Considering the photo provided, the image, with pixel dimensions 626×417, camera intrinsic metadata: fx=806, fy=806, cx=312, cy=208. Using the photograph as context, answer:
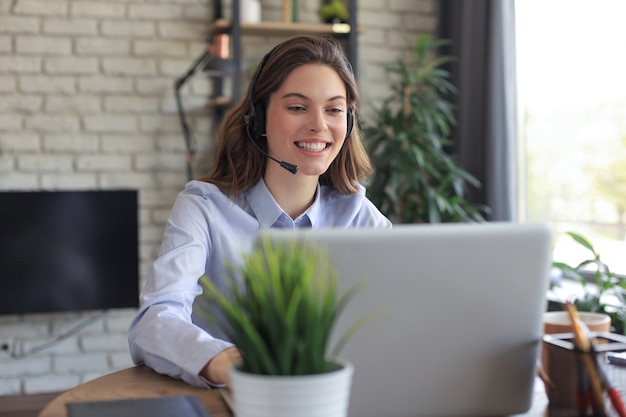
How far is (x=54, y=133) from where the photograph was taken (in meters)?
3.35

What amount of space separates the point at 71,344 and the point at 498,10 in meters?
2.29

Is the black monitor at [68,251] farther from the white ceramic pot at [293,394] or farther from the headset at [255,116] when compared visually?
the white ceramic pot at [293,394]

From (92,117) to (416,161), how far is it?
4.48 feet

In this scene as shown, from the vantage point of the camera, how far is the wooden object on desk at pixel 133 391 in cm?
116

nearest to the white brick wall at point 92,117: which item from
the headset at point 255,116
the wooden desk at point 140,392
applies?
the headset at point 255,116

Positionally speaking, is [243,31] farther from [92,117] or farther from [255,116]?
[255,116]

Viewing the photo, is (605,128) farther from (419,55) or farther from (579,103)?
(419,55)

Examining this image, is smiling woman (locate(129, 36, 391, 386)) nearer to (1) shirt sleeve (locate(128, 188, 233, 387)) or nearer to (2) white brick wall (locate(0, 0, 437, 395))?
(1) shirt sleeve (locate(128, 188, 233, 387))

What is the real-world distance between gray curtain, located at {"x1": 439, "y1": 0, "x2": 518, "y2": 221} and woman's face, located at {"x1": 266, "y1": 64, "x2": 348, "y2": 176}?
5.80 feet

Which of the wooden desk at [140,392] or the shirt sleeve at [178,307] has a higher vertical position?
the shirt sleeve at [178,307]

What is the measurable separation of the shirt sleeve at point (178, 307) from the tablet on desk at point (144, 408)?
112 mm

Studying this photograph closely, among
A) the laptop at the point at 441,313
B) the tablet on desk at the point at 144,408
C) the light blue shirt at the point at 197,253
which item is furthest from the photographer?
the light blue shirt at the point at 197,253

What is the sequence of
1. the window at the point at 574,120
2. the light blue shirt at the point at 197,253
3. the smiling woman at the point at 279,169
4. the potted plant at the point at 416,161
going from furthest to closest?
the potted plant at the point at 416,161, the window at the point at 574,120, the smiling woman at the point at 279,169, the light blue shirt at the point at 197,253

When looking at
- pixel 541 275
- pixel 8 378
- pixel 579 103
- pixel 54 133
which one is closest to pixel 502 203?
pixel 579 103
